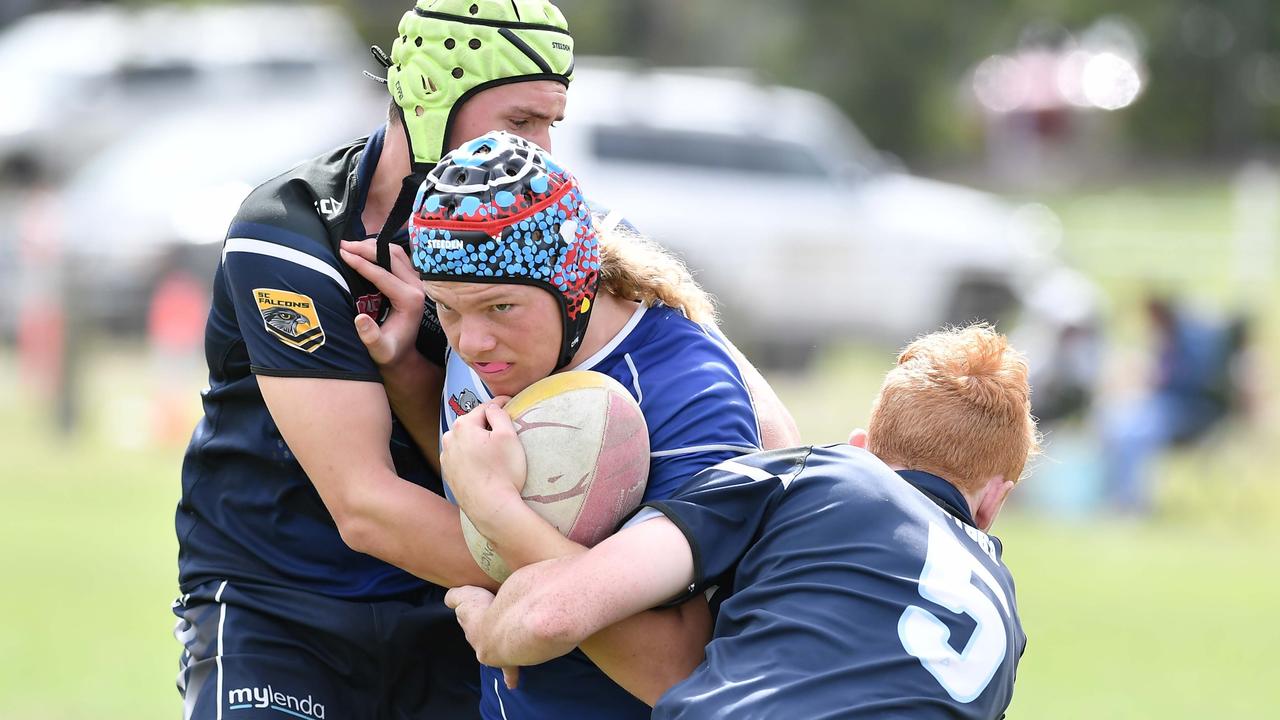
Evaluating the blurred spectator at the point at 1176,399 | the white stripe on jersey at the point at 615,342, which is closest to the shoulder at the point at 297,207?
the white stripe on jersey at the point at 615,342

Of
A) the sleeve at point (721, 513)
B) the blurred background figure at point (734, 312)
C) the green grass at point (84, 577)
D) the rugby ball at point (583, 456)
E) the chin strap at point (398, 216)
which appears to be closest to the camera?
the sleeve at point (721, 513)

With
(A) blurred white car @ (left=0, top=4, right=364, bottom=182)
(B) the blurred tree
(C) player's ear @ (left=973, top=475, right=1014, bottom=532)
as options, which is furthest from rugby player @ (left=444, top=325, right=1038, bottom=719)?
(B) the blurred tree

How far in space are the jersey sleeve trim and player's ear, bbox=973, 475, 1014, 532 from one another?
137 centimetres

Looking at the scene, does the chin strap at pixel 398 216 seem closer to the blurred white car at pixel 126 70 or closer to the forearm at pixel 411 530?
the forearm at pixel 411 530

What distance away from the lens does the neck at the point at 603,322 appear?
3.46 m

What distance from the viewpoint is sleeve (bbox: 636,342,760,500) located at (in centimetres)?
332

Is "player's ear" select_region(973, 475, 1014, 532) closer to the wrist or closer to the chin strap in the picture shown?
the wrist

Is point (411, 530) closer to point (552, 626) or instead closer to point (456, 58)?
point (552, 626)

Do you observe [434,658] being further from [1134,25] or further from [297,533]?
[1134,25]

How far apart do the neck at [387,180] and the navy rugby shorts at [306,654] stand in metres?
0.95

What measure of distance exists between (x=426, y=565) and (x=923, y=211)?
15.6m

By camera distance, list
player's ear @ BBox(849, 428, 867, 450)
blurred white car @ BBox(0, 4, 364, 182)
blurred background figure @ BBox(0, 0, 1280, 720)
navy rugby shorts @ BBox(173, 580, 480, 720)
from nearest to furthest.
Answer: player's ear @ BBox(849, 428, 867, 450) < navy rugby shorts @ BBox(173, 580, 480, 720) < blurred background figure @ BBox(0, 0, 1280, 720) < blurred white car @ BBox(0, 4, 364, 182)

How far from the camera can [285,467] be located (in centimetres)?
394

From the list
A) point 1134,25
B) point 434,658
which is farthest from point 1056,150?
point 434,658
